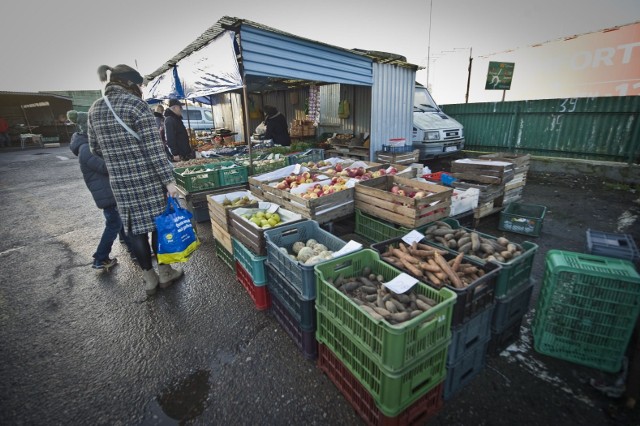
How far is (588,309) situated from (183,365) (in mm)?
3605

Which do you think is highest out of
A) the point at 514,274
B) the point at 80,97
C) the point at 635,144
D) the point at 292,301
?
the point at 80,97

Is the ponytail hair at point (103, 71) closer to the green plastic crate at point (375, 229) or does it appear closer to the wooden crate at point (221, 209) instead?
the wooden crate at point (221, 209)

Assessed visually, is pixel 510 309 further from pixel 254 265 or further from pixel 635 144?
pixel 635 144

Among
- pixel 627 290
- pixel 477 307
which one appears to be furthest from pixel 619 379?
pixel 477 307

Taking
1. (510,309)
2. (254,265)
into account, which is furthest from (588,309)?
(254,265)

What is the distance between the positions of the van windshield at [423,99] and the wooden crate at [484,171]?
19.7ft

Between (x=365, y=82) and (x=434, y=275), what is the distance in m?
7.15

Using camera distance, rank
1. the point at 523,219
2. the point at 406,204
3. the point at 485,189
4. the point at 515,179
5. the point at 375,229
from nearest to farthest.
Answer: the point at 406,204 → the point at 375,229 → the point at 523,219 → the point at 485,189 → the point at 515,179

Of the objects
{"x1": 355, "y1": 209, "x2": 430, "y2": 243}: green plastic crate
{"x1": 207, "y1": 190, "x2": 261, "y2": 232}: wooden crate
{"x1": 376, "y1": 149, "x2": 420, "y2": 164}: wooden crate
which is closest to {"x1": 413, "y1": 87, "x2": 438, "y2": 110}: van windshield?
{"x1": 376, "y1": 149, "x2": 420, "y2": 164}: wooden crate

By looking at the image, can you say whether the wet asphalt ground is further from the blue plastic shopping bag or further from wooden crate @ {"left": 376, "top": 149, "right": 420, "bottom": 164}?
wooden crate @ {"left": 376, "top": 149, "right": 420, "bottom": 164}

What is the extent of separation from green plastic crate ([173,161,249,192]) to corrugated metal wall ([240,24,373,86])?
2.03 m

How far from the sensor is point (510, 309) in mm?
2703

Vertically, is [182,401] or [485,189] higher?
[485,189]

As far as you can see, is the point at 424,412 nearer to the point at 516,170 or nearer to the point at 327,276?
the point at 327,276
